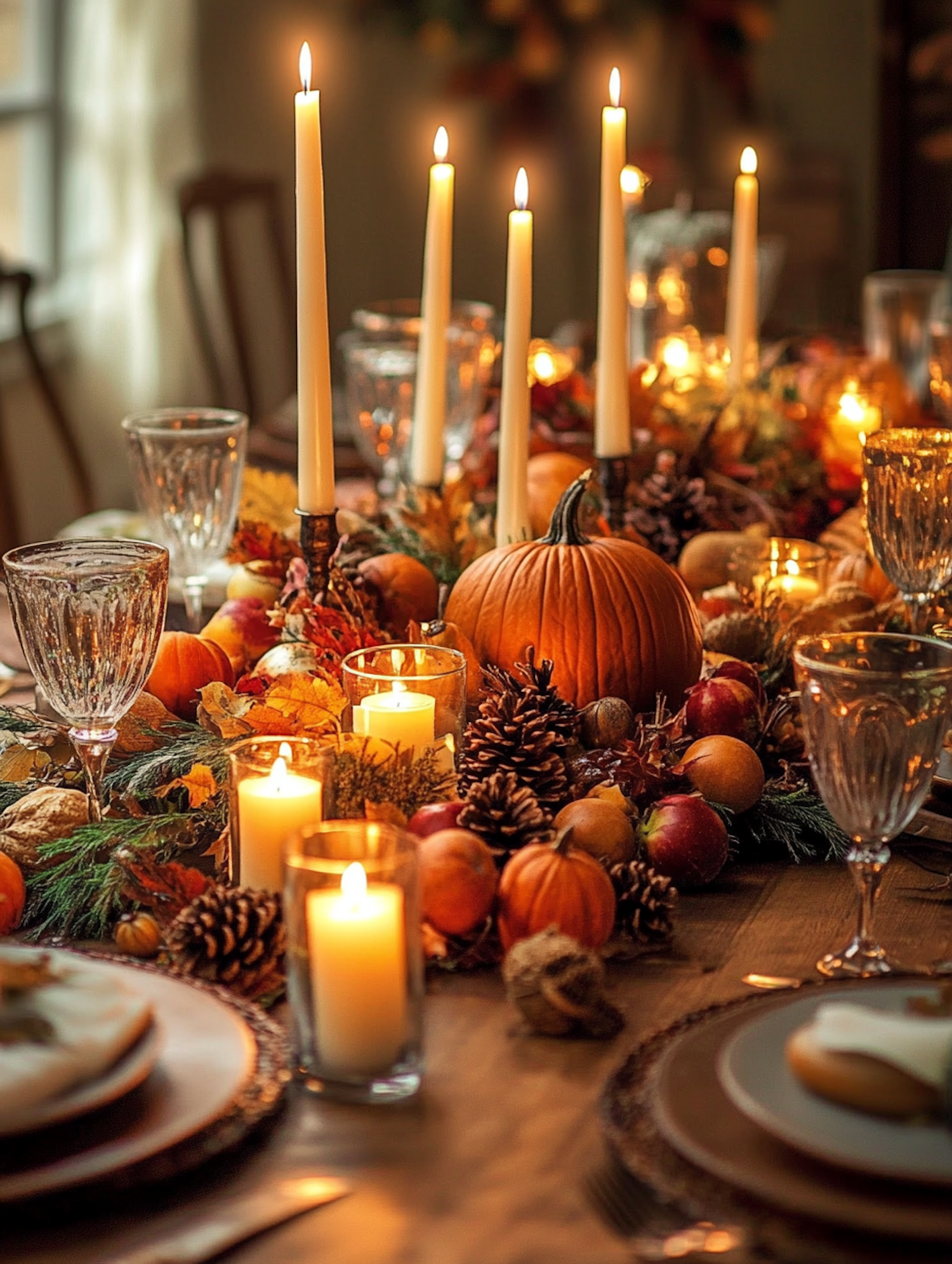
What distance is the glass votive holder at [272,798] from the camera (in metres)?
0.88

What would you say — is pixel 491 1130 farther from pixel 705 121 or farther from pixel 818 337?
pixel 705 121

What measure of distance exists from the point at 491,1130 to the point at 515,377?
0.72 metres

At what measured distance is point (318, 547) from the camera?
117 centimetres

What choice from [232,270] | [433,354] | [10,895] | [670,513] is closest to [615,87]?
[433,354]

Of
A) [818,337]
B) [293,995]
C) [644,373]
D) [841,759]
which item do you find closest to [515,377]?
[644,373]

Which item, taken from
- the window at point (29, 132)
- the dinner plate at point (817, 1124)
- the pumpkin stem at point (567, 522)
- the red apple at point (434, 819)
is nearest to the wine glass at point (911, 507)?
the pumpkin stem at point (567, 522)

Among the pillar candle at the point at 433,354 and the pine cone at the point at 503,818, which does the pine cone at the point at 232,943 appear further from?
the pillar candle at the point at 433,354

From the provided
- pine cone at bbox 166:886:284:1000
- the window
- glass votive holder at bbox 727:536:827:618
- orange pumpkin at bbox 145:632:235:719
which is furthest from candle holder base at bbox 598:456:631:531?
the window

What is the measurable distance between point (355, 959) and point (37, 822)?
13.2 inches

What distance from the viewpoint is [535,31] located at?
4.95 meters

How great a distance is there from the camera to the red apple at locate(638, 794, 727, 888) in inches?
37.4

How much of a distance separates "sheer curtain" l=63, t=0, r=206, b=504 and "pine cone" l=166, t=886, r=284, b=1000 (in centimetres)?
342

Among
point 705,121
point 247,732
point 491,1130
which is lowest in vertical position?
point 491,1130

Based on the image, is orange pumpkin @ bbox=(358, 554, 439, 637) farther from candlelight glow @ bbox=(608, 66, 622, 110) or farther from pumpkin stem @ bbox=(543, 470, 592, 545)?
candlelight glow @ bbox=(608, 66, 622, 110)
